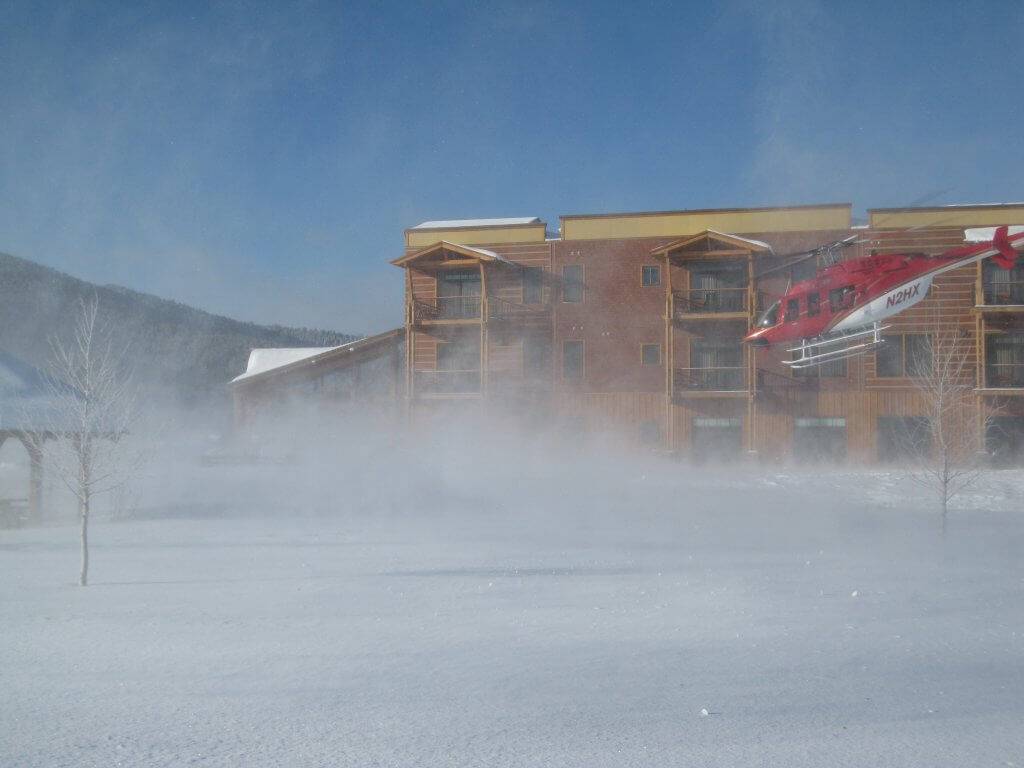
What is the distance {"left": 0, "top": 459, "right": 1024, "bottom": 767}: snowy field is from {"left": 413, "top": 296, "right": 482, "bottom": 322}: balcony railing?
12.9 metres

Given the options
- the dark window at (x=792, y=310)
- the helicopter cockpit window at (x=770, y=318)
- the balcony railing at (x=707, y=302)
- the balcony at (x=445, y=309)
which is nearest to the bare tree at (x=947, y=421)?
Result: the helicopter cockpit window at (x=770, y=318)

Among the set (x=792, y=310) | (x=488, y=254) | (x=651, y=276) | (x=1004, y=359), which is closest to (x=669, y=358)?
(x=651, y=276)

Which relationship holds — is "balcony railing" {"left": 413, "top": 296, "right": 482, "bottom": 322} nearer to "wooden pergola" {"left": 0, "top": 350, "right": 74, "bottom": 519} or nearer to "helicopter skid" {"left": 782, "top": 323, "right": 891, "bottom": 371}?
"wooden pergola" {"left": 0, "top": 350, "right": 74, "bottom": 519}

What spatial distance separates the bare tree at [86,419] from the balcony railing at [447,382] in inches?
426

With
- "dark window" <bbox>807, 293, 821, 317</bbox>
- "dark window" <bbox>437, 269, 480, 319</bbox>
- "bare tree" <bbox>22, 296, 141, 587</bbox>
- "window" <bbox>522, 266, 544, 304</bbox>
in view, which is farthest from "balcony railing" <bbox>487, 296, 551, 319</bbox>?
"dark window" <bbox>807, 293, 821, 317</bbox>

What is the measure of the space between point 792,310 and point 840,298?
88cm

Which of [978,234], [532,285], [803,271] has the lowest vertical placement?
[803,271]

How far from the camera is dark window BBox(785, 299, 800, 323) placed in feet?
37.9

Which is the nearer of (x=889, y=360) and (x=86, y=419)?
(x=86, y=419)

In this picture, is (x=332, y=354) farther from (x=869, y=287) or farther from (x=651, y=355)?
(x=869, y=287)

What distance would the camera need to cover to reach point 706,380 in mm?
26406

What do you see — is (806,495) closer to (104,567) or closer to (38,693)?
(104,567)

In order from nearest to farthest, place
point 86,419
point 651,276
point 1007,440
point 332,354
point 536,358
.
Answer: point 86,419 → point 1007,440 → point 651,276 → point 536,358 → point 332,354

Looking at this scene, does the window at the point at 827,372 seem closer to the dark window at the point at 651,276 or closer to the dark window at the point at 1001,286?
the dark window at the point at 1001,286
